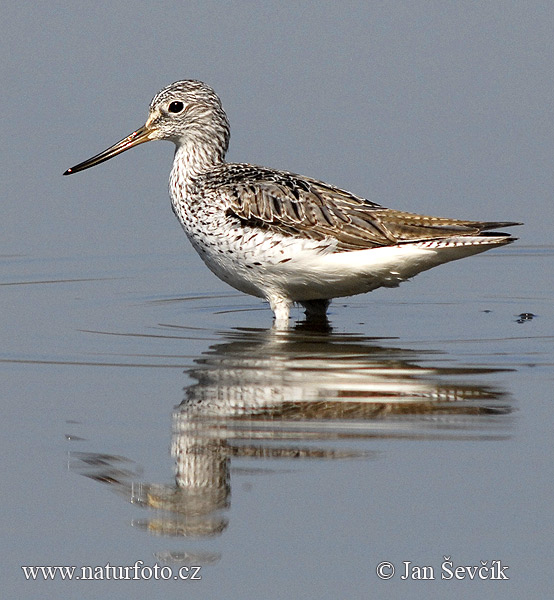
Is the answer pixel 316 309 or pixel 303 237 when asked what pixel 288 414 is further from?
pixel 316 309

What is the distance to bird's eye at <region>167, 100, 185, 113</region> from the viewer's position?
12914mm

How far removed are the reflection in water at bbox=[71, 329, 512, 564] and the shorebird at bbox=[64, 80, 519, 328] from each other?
909 mm

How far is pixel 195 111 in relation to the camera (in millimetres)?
12953

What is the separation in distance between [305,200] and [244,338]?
4.86 ft

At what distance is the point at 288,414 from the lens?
8.46 metres

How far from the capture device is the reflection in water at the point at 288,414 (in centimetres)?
725

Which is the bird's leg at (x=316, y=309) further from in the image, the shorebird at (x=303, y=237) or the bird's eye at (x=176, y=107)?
the bird's eye at (x=176, y=107)

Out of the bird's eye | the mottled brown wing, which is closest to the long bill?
the bird's eye

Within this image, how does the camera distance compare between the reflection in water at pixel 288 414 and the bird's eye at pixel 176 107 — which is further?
the bird's eye at pixel 176 107

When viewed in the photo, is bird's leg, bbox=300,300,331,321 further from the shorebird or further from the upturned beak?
the upturned beak

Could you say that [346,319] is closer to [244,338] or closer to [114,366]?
[244,338]

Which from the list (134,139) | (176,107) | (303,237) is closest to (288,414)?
(303,237)

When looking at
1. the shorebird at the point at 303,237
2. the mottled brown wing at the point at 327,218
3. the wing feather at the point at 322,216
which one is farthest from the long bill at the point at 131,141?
the mottled brown wing at the point at 327,218

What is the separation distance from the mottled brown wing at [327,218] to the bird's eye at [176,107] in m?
1.38
